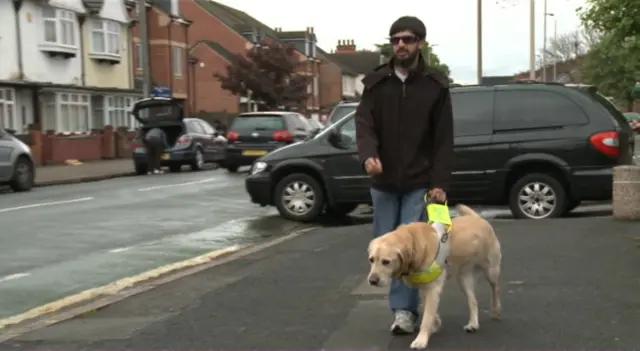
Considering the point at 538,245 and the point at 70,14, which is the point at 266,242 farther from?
the point at 70,14

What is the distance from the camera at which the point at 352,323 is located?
223 inches

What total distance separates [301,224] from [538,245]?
417 centimetres

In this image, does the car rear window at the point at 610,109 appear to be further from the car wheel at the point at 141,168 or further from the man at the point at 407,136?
the car wheel at the point at 141,168

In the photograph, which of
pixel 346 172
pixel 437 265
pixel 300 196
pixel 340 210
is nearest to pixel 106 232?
pixel 300 196

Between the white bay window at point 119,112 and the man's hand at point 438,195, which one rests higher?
the white bay window at point 119,112

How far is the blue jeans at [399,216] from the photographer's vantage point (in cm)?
520

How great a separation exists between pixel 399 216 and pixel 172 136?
20.7 metres

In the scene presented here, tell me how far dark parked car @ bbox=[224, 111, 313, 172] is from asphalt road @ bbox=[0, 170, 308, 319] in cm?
364

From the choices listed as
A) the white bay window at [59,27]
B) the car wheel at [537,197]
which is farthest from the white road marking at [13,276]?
the white bay window at [59,27]

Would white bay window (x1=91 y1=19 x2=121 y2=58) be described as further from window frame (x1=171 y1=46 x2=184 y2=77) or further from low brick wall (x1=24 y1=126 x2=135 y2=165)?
window frame (x1=171 y1=46 x2=184 y2=77)

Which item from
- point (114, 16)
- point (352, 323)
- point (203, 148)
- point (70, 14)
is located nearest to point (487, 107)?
point (352, 323)

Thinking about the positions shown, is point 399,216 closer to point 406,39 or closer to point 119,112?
point 406,39

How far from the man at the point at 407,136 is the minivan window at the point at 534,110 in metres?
5.98

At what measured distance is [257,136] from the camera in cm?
2178
